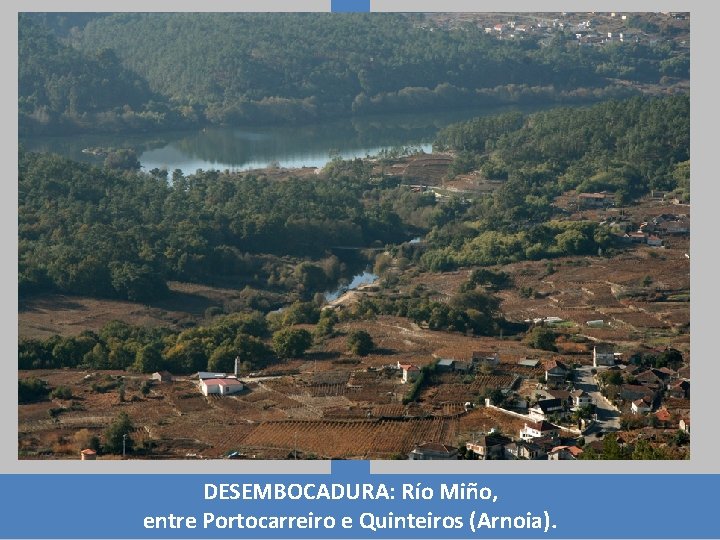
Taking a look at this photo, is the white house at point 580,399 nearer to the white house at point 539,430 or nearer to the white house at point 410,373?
the white house at point 539,430

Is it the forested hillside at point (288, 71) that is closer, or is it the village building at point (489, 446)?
the village building at point (489, 446)

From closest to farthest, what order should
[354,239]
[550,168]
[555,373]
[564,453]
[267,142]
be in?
[564,453], [555,373], [354,239], [550,168], [267,142]

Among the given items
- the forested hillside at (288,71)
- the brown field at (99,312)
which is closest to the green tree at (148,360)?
the brown field at (99,312)

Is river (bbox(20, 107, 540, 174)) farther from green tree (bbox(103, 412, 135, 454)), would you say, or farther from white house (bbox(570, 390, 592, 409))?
green tree (bbox(103, 412, 135, 454))

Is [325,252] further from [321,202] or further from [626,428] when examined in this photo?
[626,428]

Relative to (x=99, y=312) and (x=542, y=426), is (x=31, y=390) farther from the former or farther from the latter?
(x=99, y=312)

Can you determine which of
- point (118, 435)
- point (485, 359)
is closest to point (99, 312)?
point (485, 359)
